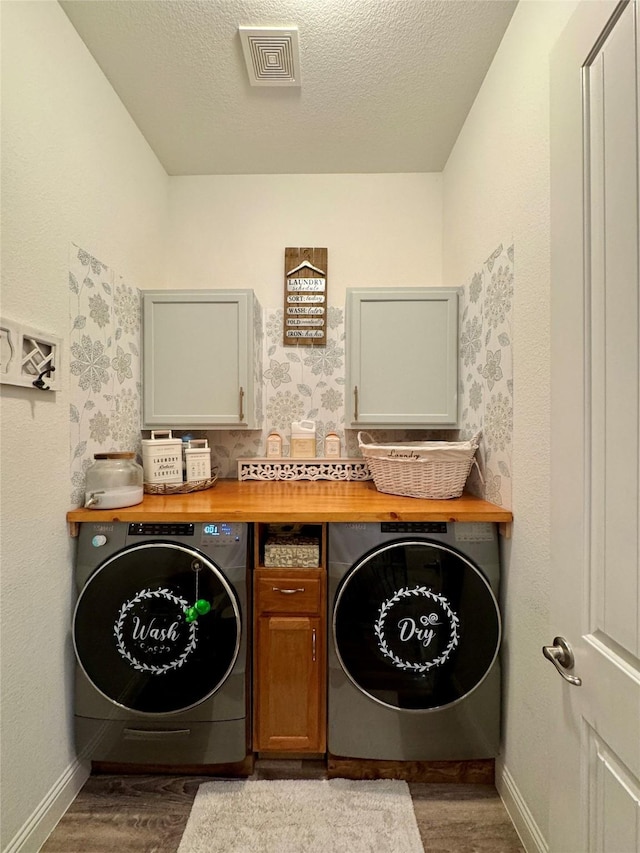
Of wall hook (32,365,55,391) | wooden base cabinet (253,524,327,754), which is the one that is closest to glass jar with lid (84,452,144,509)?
wall hook (32,365,55,391)

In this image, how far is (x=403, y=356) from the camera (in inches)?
77.3

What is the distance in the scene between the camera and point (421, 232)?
226 cm

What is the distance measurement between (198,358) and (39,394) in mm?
790

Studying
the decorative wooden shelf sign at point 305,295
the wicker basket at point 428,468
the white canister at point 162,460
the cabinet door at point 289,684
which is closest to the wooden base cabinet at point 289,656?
the cabinet door at point 289,684

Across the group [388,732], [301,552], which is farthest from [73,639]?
A: [388,732]

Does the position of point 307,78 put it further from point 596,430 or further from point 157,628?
point 157,628

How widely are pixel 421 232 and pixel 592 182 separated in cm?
169

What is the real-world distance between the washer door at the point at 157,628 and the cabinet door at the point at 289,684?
0.46 ft

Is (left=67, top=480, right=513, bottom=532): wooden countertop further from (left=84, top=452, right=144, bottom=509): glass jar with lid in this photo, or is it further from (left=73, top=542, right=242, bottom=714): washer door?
(left=73, top=542, right=242, bottom=714): washer door

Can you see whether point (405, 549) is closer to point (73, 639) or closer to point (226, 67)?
point (73, 639)

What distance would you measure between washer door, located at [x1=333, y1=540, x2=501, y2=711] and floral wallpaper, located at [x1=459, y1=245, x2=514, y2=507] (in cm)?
36

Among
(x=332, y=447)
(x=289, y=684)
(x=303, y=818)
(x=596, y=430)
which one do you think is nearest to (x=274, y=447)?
(x=332, y=447)

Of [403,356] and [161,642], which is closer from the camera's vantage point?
[161,642]

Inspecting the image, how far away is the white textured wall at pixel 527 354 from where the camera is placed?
118cm
